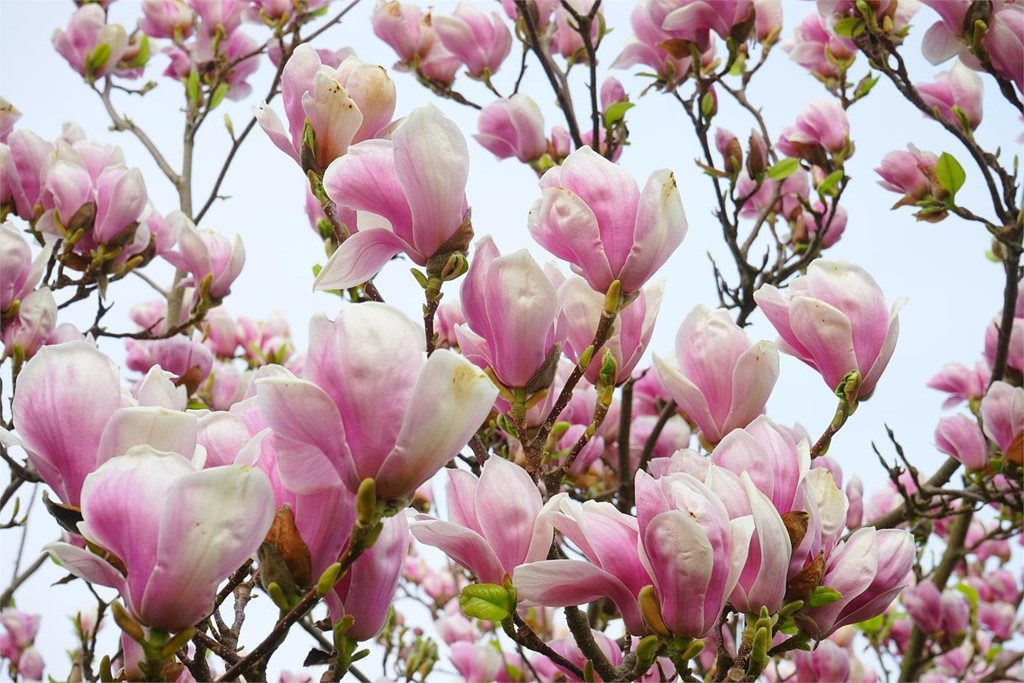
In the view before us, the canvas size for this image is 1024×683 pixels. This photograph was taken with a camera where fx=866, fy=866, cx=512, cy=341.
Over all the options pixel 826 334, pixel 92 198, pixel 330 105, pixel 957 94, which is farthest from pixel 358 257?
pixel 957 94

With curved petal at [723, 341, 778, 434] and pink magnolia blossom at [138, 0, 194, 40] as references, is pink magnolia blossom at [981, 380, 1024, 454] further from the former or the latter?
pink magnolia blossom at [138, 0, 194, 40]

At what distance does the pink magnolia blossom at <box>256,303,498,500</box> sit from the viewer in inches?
23.1

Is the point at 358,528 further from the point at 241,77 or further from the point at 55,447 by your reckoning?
the point at 241,77

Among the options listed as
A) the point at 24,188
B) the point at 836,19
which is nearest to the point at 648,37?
the point at 836,19

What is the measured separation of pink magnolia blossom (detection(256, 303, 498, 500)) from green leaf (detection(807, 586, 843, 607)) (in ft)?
1.33

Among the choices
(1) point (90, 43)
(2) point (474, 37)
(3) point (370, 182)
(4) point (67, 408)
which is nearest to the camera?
(4) point (67, 408)

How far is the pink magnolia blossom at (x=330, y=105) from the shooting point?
986 mm

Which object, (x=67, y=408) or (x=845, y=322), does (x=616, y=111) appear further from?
(x=67, y=408)

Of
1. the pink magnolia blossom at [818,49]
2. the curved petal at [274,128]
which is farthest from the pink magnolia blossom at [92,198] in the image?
the pink magnolia blossom at [818,49]

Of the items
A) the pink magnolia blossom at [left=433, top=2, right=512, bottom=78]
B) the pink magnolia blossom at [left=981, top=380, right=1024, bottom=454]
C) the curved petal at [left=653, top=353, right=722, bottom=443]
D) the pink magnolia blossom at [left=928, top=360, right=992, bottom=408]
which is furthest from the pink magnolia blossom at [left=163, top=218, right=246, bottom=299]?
the pink magnolia blossom at [left=928, top=360, right=992, bottom=408]

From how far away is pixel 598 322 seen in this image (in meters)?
1.02

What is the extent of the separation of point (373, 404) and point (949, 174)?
1485 millimetres

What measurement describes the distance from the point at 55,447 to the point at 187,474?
0.64 ft

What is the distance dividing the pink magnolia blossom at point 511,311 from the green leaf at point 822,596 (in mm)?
334
